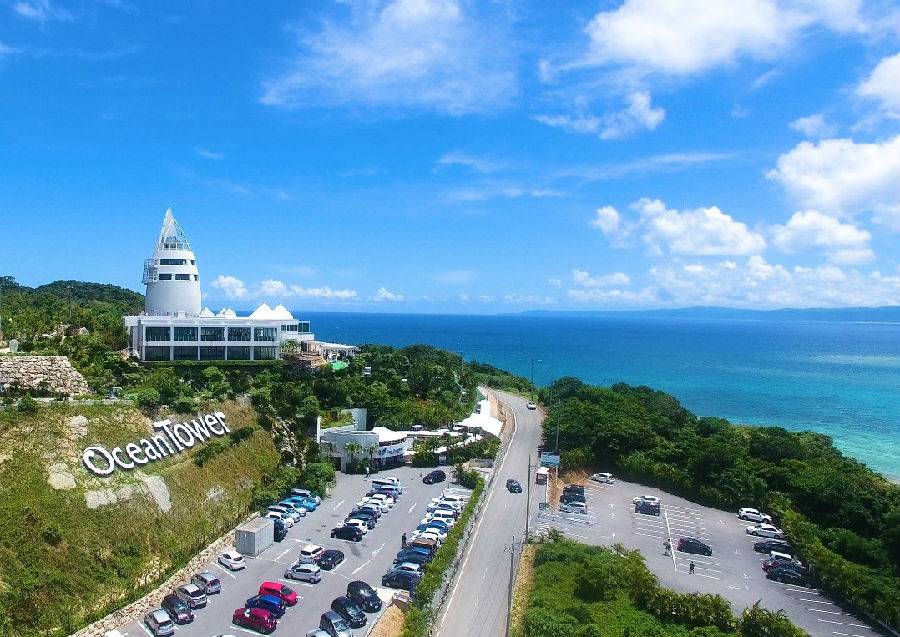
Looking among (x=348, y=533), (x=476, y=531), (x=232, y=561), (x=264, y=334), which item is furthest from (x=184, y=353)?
(x=476, y=531)

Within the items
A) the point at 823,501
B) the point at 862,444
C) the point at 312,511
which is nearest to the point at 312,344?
the point at 312,511

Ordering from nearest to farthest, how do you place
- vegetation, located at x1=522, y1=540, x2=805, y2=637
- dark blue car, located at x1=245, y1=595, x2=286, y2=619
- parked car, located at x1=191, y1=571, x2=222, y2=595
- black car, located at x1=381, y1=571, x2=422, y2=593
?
vegetation, located at x1=522, y1=540, x2=805, y2=637 < dark blue car, located at x1=245, y1=595, x2=286, y2=619 < parked car, located at x1=191, y1=571, x2=222, y2=595 < black car, located at x1=381, y1=571, x2=422, y2=593

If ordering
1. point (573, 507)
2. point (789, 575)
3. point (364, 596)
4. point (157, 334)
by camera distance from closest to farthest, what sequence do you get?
point (364, 596) < point (789, 575) < point (573, 507) < point (157, 334)

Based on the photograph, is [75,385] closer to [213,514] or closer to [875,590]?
[213,514]

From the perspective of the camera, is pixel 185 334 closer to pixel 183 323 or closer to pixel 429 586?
pixel 183 323

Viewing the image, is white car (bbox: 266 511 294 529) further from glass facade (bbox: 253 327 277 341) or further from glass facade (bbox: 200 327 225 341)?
glass facade (bbox: 253 327 277 341)

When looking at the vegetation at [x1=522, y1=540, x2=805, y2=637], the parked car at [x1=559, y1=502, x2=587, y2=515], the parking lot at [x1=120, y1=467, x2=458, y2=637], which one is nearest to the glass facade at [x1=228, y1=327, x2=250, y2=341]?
the parking lot at [x1=120, y1=467, x2=458, y2=637]
